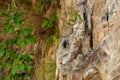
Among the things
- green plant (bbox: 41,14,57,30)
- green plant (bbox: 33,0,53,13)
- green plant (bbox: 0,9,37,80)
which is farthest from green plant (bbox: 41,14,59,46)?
green plant (bbox: 0,9,37,80)

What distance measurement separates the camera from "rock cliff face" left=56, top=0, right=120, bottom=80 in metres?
2.57

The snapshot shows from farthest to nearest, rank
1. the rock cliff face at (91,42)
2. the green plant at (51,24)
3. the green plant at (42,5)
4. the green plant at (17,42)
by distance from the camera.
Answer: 1. the green plant at (42,5)
2. the green plant at (51,24)
3. the green plant at (17,42)
4. the rock cliff face at (91,42)

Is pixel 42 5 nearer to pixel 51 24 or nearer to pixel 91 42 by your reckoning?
pixel 51 24

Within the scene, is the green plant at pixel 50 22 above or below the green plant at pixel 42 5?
below

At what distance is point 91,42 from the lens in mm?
3180

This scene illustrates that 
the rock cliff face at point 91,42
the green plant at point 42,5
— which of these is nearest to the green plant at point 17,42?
the rock cliff face at point 91,42

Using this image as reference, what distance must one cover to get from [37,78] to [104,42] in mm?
2492

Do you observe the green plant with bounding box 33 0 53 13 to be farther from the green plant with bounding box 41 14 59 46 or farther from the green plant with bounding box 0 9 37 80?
the green plant with bounding box 0 9 37 80

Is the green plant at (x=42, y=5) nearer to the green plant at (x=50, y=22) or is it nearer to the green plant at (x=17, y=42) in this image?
the green plant at (x=50, y=22)

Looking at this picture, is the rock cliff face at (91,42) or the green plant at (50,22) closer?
the rock cliff face at (91,42)

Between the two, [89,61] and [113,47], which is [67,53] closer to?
[89,61]

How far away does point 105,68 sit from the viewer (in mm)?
2586

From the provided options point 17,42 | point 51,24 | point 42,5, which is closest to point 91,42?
point 17,42

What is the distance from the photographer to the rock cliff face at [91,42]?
8.44 ft
